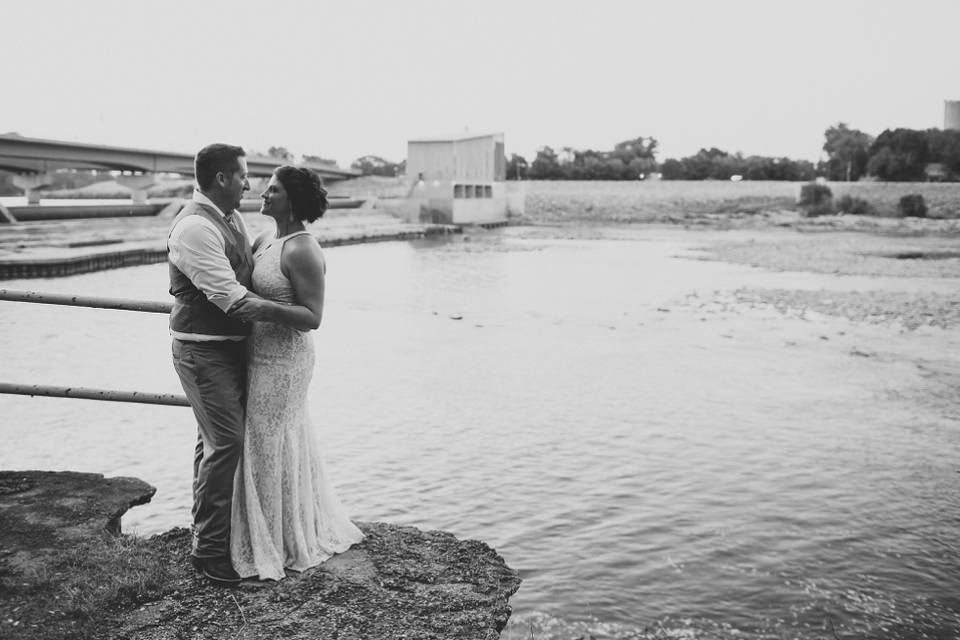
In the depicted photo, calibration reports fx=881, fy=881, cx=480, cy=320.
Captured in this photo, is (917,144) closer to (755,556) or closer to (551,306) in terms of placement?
(551,306)

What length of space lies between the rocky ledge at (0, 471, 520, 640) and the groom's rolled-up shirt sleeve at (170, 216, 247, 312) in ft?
4.17

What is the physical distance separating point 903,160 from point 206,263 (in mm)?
96316

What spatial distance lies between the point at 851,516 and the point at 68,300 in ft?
18.9

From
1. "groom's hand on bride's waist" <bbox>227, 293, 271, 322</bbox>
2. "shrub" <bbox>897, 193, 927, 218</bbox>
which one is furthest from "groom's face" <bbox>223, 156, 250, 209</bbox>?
"shrub" <bbox>897, 193, 927, 218</bbox>

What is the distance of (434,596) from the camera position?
157 inches

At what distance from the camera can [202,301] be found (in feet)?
13.0

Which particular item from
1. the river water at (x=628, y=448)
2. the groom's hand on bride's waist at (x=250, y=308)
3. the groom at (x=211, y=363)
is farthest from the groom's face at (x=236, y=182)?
the river water at (x=628, y=448)

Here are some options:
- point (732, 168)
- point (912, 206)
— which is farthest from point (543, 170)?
point (912, 206)

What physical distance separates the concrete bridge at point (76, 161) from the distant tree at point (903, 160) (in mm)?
58894

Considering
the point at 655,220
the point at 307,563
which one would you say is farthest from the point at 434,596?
the point at 655,220

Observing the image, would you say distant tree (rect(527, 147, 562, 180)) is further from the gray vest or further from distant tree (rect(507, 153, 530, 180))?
the gray vest

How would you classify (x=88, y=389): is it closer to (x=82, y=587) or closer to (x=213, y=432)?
(x=213, y=432)

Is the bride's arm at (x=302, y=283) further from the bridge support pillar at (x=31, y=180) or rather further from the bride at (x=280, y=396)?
the bridge support pillar at (x=31, y=180)

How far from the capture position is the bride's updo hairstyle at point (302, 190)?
408 cm
